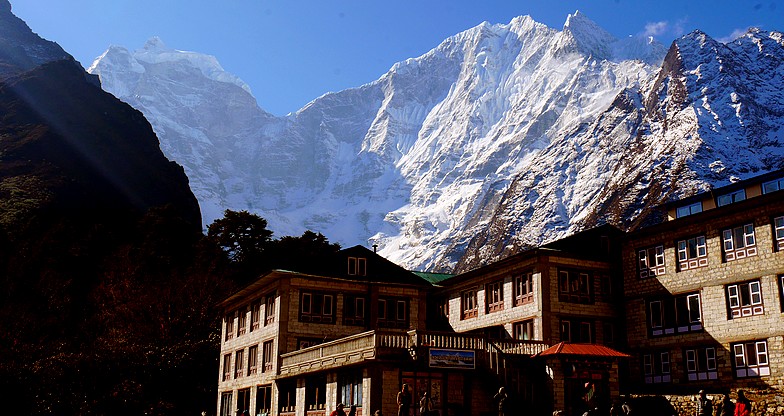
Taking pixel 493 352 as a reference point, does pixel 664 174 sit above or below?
above

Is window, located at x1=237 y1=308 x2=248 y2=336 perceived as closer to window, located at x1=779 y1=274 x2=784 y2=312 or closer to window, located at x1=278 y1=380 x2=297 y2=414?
window, located at x1=278 y1=380 x2=297 y2=414

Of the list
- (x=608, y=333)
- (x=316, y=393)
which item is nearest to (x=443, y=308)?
(x=608, y=333)

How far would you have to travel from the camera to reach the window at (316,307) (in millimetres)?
51281

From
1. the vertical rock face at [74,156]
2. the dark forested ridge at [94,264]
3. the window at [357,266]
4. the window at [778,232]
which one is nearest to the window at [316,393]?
the dark forested ridge at [94,264]

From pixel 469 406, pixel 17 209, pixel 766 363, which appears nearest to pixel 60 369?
pixel 469 406

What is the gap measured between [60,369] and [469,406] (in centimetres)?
2454

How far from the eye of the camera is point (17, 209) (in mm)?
89625

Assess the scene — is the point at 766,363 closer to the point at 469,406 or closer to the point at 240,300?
the point at 469,406

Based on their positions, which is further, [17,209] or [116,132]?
[116,132]

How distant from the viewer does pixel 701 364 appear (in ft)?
143

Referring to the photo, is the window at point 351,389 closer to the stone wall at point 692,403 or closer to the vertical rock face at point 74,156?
the stone wall at point 692,403

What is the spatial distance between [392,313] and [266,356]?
8.73 m

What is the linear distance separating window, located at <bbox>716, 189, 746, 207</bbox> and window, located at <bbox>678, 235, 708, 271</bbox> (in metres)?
6.05

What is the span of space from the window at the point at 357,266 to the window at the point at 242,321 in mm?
9915
